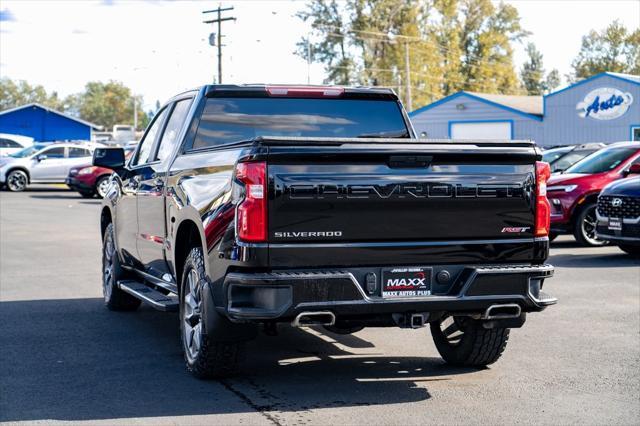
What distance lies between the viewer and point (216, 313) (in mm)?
6258

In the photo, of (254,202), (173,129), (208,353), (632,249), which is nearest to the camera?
(254,202)

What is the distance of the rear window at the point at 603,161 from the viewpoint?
55.3 feet

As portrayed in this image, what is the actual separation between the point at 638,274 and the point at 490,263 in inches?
280

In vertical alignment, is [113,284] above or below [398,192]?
below

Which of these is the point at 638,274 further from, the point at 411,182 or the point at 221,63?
the point at 221,63

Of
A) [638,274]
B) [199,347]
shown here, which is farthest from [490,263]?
[638,274]

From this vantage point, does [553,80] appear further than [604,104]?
Yes

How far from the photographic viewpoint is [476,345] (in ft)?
23.3

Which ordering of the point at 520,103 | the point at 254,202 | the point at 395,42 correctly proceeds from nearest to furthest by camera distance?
1. the point at 254,202
2. the point at 520,103
3. the point at 395,42

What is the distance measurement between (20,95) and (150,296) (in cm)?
18839

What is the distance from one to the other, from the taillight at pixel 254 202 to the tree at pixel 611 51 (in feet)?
344

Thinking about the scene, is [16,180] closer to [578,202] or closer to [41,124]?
[578,202]

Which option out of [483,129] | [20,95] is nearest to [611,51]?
[483,129]

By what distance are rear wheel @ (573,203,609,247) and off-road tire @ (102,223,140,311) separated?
8.75 metres
